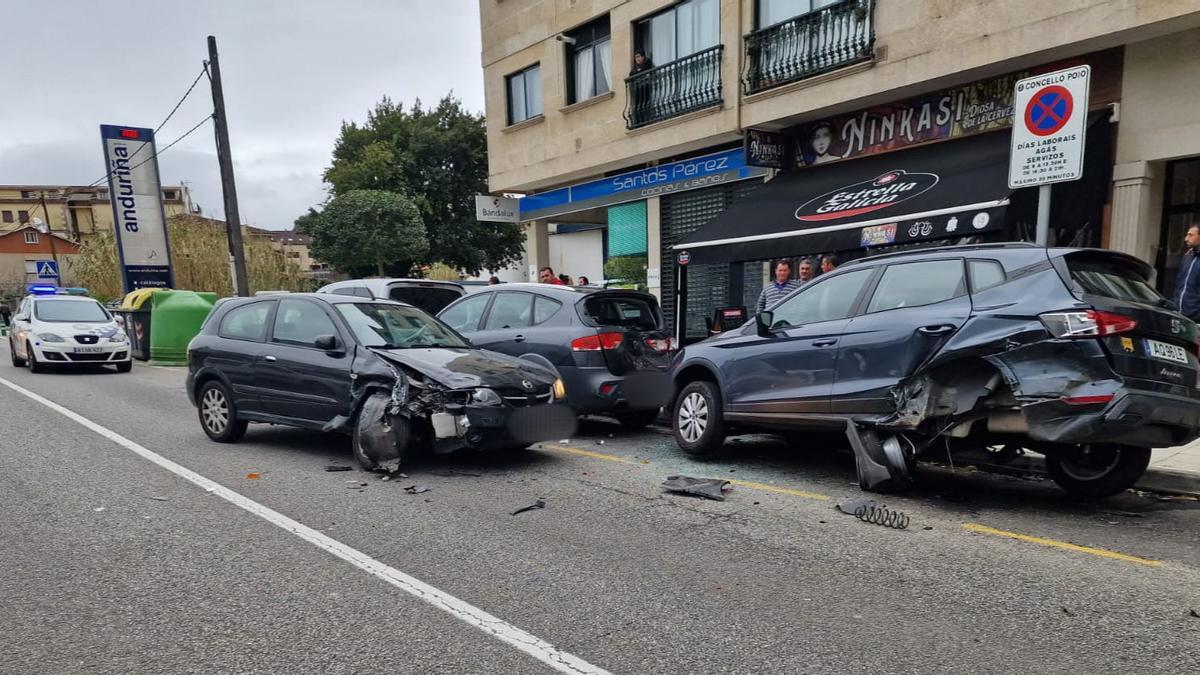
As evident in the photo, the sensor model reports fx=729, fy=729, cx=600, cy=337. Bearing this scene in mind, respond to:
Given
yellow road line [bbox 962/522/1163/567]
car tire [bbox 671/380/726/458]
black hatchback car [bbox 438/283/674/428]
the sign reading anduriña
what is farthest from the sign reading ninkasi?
yellow road line [bbox 962/522/1163/567]

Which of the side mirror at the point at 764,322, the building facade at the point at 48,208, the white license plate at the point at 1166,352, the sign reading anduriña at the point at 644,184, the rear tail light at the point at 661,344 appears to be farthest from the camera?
the building facade at the point at 48,208

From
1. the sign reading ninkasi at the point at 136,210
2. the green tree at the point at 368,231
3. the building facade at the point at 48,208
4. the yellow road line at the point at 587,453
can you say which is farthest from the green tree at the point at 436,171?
the building facade at the point at 48,208

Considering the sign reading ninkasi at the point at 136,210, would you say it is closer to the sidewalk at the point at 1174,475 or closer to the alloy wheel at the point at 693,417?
the alloy wheel at the point at 693,417

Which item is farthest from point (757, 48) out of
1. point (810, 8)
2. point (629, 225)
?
point (629, 225)

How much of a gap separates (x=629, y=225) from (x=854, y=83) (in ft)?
22.2

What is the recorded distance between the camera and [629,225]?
1712 cm

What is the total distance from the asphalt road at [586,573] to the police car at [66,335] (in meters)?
9.59

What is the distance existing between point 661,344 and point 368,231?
2739cm

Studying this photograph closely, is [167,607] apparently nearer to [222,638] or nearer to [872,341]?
[222,638]

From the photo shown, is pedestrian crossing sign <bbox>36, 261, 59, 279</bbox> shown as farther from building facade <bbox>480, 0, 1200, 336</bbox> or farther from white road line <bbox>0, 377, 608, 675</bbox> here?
white road line <bbox>0, 377, 608, 675</bbox>

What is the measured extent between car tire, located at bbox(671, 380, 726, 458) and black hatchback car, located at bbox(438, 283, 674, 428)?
392 millimetres

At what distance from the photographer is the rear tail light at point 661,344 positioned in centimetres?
811

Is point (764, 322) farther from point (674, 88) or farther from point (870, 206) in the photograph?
point (674, 88)

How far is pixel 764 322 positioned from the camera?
6.57 metres
